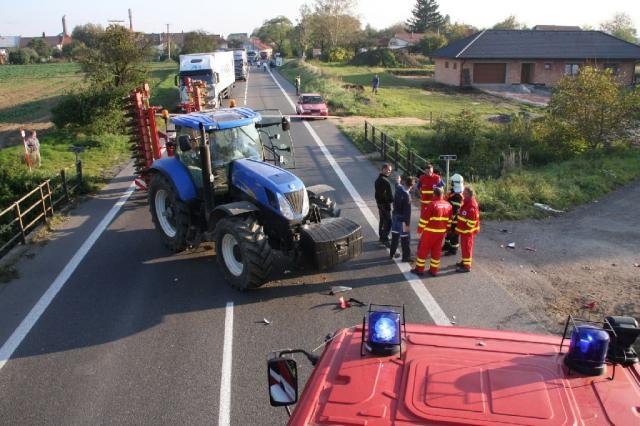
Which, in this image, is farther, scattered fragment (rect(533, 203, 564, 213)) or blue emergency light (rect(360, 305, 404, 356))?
scattered fragment (rect(533, 203, 564, 213))

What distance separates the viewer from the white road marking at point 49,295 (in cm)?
731

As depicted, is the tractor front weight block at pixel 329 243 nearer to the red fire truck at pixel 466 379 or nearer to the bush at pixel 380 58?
the red fire truck at pixel 466 379

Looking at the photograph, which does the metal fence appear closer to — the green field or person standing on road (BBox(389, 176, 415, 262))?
person standing on road (BBox(389, 176, 415, 262))

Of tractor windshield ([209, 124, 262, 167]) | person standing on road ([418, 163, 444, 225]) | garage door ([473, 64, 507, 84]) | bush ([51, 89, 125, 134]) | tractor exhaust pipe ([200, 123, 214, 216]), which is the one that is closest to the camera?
tractor exhaust pipe ([200, 123, 214, 216])

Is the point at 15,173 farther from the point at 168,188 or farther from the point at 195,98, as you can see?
the point at 168,188

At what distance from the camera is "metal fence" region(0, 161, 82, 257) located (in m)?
11.5

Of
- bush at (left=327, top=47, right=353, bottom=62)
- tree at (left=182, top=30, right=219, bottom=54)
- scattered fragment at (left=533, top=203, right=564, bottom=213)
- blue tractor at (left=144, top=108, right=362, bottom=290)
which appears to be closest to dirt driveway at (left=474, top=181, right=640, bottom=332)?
scattered fragment at (left=533, top=203, right=564, bottom=213)

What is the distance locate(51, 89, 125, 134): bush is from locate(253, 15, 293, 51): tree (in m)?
111

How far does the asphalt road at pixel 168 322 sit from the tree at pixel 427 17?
106 metres

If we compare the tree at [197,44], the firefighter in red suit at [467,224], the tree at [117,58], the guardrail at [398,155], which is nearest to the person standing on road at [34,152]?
the tree at [117,58]

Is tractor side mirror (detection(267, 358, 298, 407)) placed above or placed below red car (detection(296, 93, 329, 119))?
below

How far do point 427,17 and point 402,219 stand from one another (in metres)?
108

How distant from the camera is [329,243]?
823 centimetres

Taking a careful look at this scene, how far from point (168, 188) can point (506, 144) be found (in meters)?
14.7
